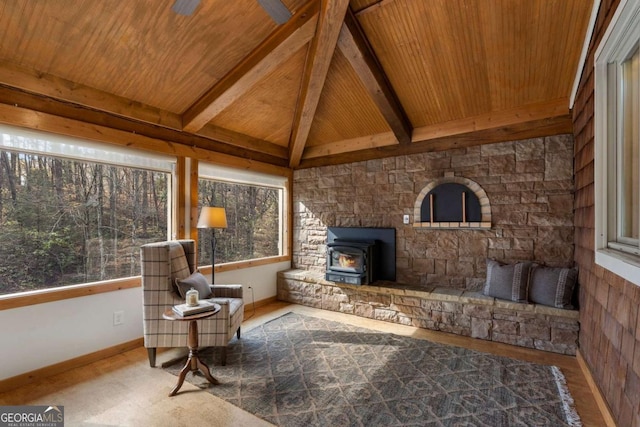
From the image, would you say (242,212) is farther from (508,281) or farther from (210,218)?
(508,281)

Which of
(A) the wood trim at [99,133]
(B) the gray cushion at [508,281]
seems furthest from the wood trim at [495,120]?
(A) the wood trim at [99,133]

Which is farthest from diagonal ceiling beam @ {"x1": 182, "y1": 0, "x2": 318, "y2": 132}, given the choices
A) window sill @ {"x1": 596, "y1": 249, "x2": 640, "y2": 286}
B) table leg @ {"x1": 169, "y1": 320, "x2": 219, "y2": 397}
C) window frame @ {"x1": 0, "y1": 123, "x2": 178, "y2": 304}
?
window sill @ {"x1": 596, "y1": 249, "x2": 640, "y2": 286}

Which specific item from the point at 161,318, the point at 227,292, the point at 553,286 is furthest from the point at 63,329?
the point at 553,286

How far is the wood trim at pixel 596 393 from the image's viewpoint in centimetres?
193

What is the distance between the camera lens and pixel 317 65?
333 cm

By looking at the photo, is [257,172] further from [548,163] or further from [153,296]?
[548,163]

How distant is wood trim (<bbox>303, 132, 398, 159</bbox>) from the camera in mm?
4441

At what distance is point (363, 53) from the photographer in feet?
10.3

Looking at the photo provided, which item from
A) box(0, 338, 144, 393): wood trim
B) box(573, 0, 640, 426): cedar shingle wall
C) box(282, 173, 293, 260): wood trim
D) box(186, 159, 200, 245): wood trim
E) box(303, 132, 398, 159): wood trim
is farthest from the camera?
box(282, 173, 293, 260): wood trim

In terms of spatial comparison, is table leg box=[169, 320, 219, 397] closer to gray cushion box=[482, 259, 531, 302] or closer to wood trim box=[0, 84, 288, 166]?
wood trim box=[0, 84, 288, 166]

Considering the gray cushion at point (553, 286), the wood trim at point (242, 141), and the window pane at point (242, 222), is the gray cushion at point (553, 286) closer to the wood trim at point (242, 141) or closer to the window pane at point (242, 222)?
the window pane at point (242, 222)

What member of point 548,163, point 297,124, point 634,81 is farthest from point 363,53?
point 548,163

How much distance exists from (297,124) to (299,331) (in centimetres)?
310

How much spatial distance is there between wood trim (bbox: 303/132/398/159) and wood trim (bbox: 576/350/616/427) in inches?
128
